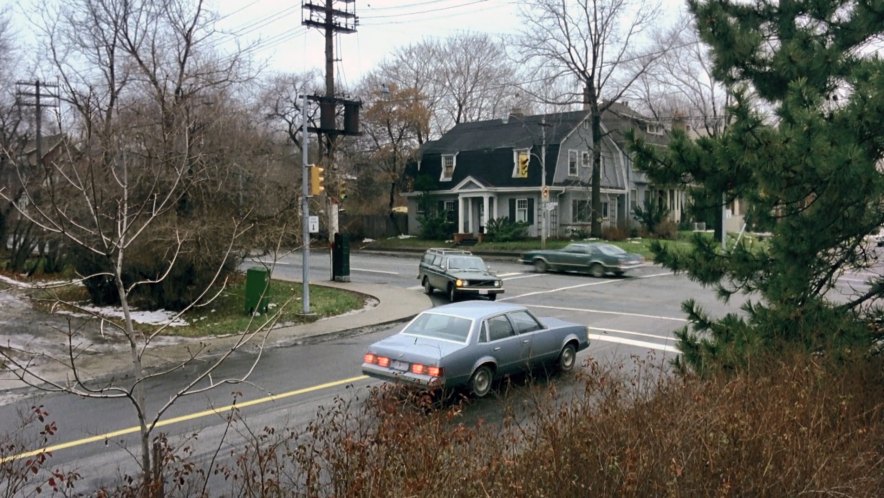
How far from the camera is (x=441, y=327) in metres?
10.5

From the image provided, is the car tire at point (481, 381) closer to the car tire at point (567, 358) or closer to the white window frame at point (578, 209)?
the car tire at point (567, 358)

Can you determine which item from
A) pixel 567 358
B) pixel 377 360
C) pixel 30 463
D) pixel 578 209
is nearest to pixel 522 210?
pixel 578 209

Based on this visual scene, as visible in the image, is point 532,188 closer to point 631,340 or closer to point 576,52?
point 576,52

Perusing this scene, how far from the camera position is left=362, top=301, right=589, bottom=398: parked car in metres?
9.45

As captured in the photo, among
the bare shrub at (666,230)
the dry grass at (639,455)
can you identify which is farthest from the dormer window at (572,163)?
the dry grass at (639,455)

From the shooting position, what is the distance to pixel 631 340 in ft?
47.8

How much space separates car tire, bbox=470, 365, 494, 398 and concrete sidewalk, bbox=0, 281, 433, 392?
9.72 feet

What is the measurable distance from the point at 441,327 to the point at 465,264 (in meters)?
12.4

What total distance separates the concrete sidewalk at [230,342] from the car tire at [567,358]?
4817mm

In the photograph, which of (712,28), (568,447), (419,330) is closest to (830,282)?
(712,28)

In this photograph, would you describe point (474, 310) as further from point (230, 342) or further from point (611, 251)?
point (611, 251)

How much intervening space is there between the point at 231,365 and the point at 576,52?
3188 centimetres

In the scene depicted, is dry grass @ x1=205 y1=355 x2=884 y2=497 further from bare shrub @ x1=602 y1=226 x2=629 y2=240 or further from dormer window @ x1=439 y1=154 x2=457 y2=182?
dormer window @ x1=439 y1=154 x2=457 y2=182

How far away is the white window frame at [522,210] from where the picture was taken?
4478cm
